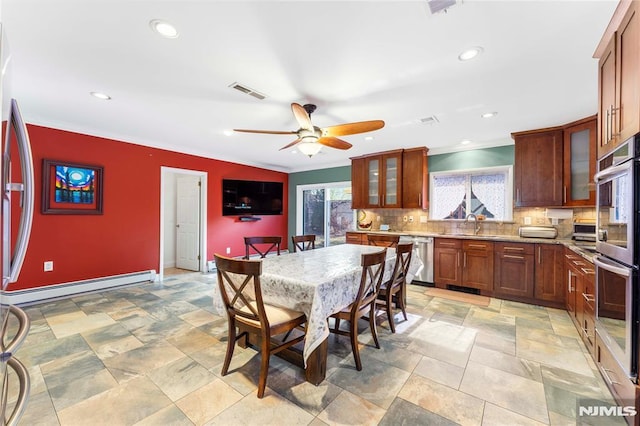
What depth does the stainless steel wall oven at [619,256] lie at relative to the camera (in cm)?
147

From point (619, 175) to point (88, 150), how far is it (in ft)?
18.8

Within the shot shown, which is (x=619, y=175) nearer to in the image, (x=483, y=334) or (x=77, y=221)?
(x=483, y=334)

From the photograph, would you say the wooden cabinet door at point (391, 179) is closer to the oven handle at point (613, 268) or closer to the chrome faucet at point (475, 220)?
the chrome faucet at point (475, 220)

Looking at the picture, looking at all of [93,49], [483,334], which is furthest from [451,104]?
[93,49]

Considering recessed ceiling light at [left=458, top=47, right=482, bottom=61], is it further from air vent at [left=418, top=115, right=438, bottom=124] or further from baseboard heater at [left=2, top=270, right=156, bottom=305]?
baseboard heater at [left=2, top=270, right=156, bottom=305]

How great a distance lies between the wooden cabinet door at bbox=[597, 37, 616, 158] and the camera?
1779 mm

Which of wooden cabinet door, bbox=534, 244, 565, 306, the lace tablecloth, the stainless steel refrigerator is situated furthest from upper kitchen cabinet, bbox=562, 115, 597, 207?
the stainless steel refrigerator

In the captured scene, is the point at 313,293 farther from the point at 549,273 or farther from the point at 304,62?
the point at 549,273

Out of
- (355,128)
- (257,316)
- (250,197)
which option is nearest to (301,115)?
(355,128)

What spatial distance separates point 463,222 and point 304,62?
12.8 feet

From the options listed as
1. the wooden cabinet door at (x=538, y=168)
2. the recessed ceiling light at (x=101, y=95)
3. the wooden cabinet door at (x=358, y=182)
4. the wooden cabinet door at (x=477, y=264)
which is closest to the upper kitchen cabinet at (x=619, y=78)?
the wooden cabinet door at (x=538, y=168)

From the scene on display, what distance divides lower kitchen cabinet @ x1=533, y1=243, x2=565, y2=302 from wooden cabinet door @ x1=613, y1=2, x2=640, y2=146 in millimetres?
2258

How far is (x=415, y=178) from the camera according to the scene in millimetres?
4824

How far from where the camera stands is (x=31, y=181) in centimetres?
105
